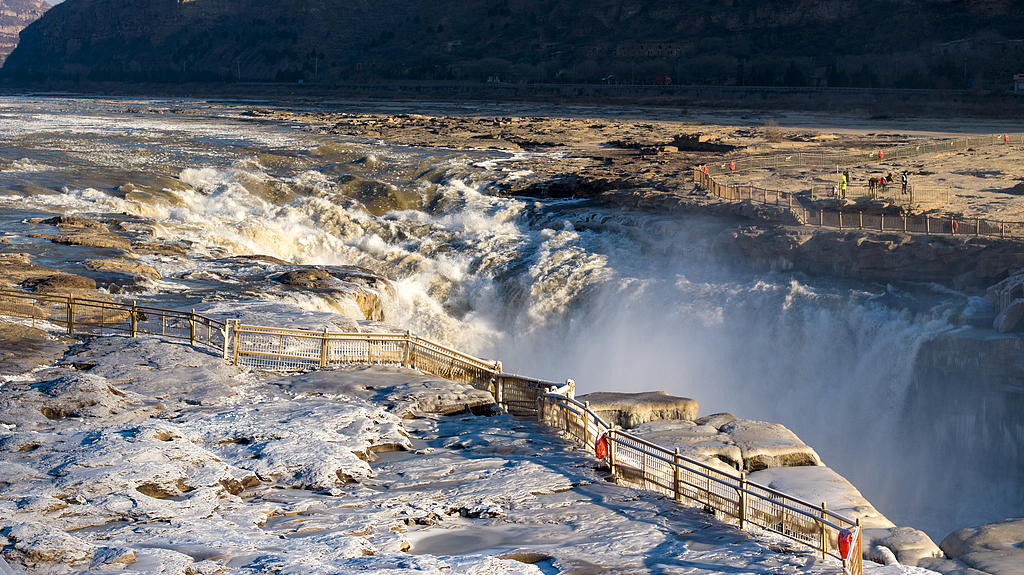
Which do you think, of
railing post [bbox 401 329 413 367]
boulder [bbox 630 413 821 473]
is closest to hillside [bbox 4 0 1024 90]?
boulder [bbox 630 413 821 473]

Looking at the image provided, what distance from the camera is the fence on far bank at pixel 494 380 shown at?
9.91m

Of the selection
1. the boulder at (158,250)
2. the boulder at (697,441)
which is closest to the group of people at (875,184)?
the boulder at (697,441)

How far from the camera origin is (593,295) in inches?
1125

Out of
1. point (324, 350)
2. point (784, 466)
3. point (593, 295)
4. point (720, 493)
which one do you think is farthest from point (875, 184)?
point (720, 493)

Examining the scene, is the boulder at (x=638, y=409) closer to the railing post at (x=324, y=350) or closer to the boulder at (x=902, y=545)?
the boulder at (x=902, y=545)

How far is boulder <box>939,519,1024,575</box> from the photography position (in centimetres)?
1009

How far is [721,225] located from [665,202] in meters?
3.98

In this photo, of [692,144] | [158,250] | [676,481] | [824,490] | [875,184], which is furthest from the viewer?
[692,144]

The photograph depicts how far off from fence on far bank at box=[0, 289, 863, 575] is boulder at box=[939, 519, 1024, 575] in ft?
5.04

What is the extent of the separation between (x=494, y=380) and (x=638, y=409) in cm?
256

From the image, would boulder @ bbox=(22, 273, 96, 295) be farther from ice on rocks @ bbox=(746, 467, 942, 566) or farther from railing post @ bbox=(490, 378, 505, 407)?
ice on rocks @ bbox=(746, 467, 942, 566)

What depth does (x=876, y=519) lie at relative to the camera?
11148 mm

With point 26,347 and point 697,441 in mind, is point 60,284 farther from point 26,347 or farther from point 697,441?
point 697,441

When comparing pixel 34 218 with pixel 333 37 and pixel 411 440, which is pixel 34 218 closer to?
pixel 411 440
